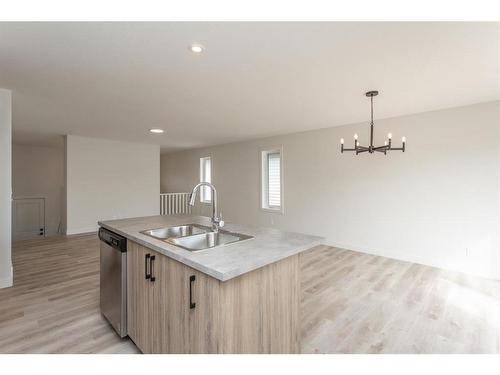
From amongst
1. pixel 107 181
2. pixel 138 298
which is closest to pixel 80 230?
pixel 107 181

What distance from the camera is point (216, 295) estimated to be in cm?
116

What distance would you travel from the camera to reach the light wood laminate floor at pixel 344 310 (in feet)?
6.15

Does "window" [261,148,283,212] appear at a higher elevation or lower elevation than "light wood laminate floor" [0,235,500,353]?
higher

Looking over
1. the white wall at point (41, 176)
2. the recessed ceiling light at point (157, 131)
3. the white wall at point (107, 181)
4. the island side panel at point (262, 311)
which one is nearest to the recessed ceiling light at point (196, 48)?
the island side panel at point (262, 311)

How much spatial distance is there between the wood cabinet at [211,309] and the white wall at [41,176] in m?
A: 7.19

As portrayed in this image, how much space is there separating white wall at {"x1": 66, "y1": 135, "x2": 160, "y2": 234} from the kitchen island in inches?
189

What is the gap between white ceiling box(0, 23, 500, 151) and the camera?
1.70m

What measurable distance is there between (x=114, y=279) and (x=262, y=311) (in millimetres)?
1293

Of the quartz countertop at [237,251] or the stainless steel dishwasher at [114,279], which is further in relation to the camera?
the stainless steel dishwasher at [114,279]

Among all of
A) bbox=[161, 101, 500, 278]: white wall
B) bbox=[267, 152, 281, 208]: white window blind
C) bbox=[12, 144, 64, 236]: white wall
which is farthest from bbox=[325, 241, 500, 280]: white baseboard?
bbox=[12, 144, 64, 236]: white wall

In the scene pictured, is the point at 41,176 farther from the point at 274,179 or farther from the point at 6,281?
the point at 274,179

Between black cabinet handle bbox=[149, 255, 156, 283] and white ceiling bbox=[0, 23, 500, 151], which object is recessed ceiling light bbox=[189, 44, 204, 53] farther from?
black cabinet handle bbox=[149, 255, 156, 283]

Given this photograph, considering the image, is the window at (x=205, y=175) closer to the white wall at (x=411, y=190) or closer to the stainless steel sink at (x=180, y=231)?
the white wall at (x=411, y=190)

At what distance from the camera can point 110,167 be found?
6121mm
